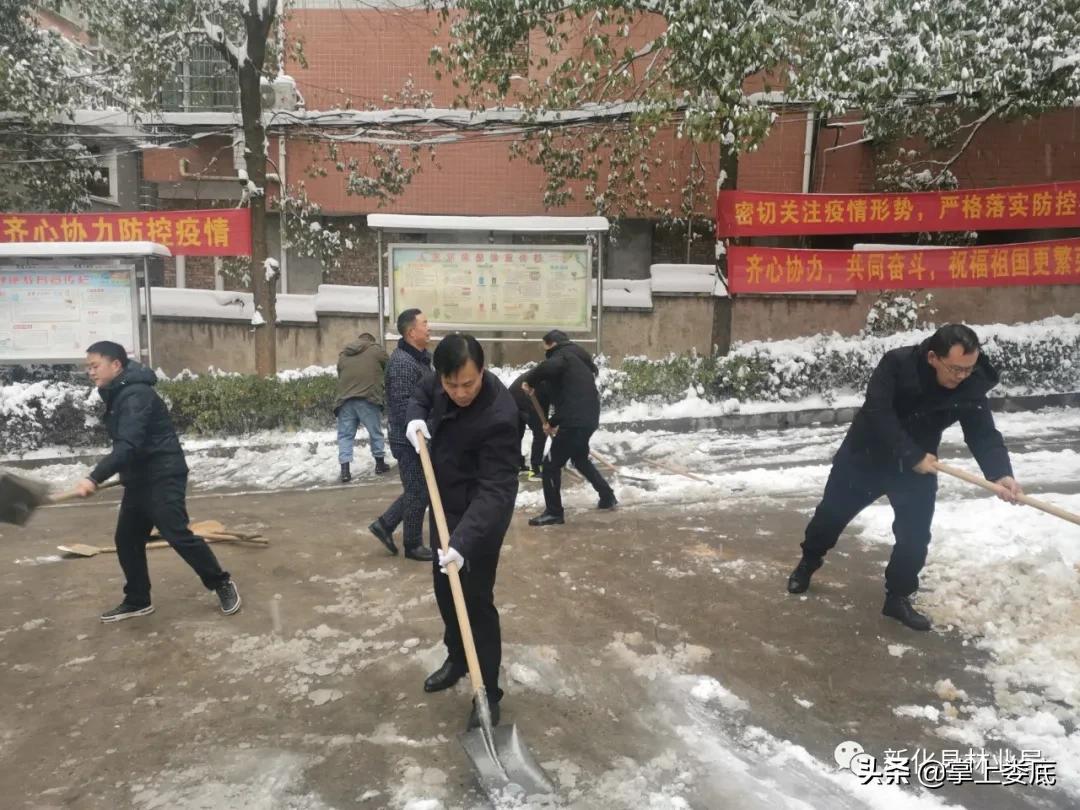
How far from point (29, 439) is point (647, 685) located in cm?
767

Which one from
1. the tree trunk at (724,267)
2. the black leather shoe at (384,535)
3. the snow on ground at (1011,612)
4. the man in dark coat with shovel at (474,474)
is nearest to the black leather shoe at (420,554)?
the black leather shoe at (384,535)

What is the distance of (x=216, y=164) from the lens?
539 inches

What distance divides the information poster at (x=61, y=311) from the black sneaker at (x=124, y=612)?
212 inches

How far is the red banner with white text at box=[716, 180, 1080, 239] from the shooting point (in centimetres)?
946

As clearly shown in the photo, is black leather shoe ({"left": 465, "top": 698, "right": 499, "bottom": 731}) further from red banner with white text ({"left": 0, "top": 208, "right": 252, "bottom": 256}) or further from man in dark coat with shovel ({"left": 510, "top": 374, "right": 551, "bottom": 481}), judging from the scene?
red banner with white text ({"left": 0, "top": 208, "right": 252, "bottom": 256})

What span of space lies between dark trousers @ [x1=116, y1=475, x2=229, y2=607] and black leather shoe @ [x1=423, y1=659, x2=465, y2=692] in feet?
5.17

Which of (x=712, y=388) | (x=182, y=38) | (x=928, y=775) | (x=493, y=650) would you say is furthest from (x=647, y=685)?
(x=182, y=38)

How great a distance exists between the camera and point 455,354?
2.99 metres

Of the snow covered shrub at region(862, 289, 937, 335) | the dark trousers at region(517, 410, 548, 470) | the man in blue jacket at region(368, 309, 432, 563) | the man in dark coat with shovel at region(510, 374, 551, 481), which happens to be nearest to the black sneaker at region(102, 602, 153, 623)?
the man in blue jacket at region(368, 309, 432, 563)

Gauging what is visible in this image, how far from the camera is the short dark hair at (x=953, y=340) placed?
3.62 metres

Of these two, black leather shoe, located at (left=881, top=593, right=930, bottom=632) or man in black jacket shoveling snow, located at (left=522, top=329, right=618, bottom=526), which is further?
man in black jacket shoveling snow, located at (left=522, top=329, right=618, bottom=526)

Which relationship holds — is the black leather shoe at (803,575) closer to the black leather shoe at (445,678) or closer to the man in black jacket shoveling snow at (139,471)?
the black leather shoe at (445,678)

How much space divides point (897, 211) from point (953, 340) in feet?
22.5

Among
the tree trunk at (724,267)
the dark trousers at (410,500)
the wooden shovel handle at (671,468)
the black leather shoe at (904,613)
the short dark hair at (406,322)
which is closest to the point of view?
the black leather shoe at (904,613)
